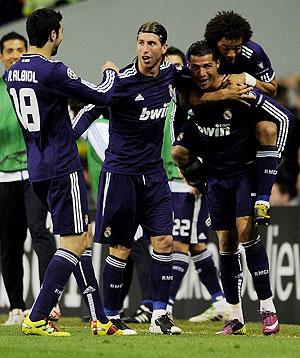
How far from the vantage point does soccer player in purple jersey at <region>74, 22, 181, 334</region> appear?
9398 mm

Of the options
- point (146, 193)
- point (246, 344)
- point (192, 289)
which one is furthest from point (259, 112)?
point (192, 289)

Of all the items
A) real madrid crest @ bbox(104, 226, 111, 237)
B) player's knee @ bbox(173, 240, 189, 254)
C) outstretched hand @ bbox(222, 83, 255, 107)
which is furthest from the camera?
player's knee @ bbox(173, 240, 189, 254)

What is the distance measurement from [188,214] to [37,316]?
314 centimetres

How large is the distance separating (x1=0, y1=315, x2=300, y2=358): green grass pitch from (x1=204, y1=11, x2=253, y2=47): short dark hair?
2.24 meters

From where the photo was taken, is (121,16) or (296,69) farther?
(121,16)

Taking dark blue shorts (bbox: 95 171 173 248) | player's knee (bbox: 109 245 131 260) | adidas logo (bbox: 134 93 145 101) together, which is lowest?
player's knee (bbox: 109 245 131 260)

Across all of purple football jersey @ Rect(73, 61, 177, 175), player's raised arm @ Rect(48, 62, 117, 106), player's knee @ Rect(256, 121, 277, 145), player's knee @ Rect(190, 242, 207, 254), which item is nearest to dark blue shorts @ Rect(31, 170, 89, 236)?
player's raised arm @ Rect(48, 62, 117, 106)

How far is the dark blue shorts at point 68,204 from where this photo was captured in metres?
8.71

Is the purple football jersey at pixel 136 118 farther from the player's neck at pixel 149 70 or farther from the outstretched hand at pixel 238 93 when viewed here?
the outstretched hand at pixel 238 93

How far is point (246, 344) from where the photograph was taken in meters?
8.34

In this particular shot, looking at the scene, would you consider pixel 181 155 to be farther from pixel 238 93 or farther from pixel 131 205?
pixel 238 93

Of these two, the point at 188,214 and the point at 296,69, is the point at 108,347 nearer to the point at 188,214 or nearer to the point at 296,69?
the point at 188,214

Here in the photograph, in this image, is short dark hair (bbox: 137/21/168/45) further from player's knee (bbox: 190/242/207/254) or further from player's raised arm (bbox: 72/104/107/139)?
player's knee (bbox: 190/242/207/254)

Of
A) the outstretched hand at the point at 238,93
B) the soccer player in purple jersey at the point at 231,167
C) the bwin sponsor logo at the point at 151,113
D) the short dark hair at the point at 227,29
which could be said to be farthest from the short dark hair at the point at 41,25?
the outstretched hand at the point at 238,93
